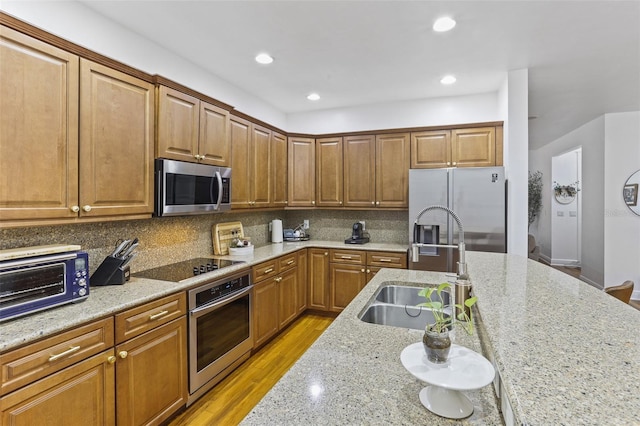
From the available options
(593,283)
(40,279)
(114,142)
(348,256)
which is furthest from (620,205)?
(40,279)

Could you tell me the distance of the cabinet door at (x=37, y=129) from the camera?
4.87 feet

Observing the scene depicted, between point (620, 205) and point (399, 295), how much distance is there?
4882 millimetres

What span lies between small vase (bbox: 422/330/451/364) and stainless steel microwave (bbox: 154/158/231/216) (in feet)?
6.62

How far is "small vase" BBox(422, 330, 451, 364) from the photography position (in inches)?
35.1

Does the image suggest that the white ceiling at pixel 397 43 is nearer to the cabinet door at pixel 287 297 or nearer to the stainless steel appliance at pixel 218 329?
the stainless steel appliance at pixel 218 329

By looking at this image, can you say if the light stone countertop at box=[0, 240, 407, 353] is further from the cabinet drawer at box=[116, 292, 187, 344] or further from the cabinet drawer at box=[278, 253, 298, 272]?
the cabinet drawer at box=[278, 253, 298, 272]

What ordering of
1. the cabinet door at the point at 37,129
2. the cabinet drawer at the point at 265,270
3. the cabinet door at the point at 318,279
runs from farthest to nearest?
the cabinet door at the point at 318,279 → the cabinet drawer at the point at 265,270 → the cabinet door at the point at 37,129

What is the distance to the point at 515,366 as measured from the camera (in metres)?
0.66

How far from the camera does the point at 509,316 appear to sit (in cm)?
93

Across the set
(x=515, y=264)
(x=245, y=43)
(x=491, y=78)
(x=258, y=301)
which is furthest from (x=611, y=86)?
(x=258, y=301)

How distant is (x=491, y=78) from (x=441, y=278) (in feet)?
7.61

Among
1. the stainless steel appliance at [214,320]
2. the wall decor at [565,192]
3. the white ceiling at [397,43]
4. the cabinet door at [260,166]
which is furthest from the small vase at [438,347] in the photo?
the wall decor at [565,192]

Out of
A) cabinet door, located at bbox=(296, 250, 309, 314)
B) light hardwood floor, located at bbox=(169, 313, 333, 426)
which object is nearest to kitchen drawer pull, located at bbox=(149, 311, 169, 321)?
light hardwood floor, located at bbox=(169, 313, 333, 426)

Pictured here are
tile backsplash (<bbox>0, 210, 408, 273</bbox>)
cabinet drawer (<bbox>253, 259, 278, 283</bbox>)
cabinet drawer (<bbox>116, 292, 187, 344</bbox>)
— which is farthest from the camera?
cabinet drawer (<bbox>253, 259, 278, 283</bbox>)
